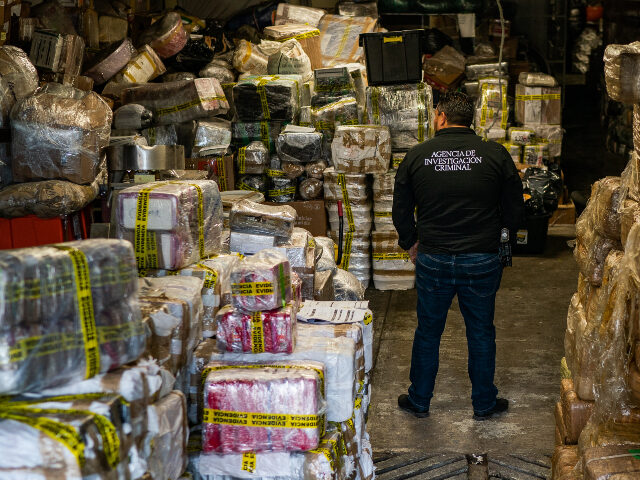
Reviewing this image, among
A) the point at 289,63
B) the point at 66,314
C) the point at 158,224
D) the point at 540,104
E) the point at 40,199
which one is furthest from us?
the point at 540,104

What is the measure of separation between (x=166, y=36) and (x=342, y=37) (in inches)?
84.2

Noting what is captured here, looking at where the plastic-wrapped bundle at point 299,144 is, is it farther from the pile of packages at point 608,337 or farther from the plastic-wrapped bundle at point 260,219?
the pile of packages at point 608,337

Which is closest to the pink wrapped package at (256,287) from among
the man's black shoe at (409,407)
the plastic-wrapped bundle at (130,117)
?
the man's black shoe at (409,407)

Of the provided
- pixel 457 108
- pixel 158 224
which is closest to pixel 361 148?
pixel 457 108

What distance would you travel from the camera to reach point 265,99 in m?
7.24

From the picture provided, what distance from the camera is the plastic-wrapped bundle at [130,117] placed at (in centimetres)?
659

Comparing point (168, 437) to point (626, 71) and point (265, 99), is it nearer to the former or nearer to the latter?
point (626, 71)

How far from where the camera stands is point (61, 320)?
2195mm

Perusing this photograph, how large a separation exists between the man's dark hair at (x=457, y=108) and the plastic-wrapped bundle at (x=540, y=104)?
5.77 metres

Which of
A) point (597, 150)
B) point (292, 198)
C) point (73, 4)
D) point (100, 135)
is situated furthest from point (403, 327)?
point (597, 150)

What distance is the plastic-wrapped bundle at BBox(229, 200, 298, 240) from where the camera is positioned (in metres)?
4.34

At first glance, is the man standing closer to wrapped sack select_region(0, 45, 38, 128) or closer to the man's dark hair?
the man's dark hair

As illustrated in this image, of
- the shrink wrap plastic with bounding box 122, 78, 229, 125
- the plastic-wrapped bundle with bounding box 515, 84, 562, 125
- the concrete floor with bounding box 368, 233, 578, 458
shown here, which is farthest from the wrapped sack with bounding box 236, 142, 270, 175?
the plastic-wrapped bundle with bounding box 515, 84, 562, 125

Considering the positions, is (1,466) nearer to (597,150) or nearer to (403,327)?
(403,327)
